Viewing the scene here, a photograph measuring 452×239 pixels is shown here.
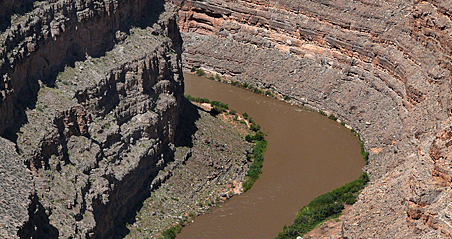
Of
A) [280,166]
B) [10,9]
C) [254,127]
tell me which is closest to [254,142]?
[254,127]

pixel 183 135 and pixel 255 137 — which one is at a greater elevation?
pixel 183 135

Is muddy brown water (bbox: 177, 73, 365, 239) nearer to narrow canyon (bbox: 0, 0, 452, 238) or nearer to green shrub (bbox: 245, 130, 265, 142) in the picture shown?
green shrub (bbox: 245, 130, 265, 142)

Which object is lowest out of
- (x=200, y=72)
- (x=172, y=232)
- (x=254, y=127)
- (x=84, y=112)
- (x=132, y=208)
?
(x=200, y=72)

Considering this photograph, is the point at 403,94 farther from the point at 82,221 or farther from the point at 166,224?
the point at 82,221

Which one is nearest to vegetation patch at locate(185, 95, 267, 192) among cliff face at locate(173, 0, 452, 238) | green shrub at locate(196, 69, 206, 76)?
cliff face at locate(173, 0, 452, 238)

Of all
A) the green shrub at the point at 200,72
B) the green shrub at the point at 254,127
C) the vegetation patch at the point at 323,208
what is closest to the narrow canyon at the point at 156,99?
the vegetation patch at the point at 323,208

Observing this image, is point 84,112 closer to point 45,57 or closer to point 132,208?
point 45,57

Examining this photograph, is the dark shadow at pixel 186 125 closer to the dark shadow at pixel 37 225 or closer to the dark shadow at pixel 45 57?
the dark shadow at pixel 45 57

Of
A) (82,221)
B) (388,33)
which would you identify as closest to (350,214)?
(82,221)
